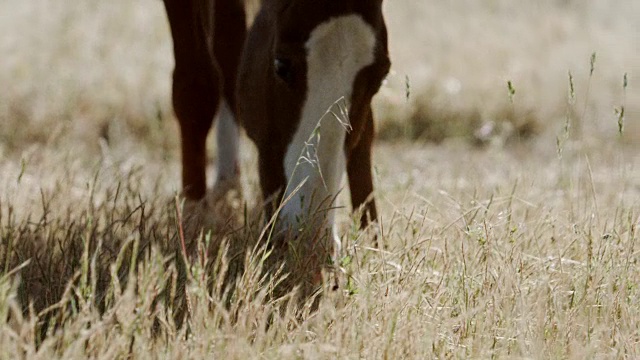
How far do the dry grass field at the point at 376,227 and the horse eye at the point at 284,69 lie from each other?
0.39 m

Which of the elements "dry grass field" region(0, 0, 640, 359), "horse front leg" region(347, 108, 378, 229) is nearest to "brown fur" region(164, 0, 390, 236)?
"horse front leg" region(347, 108, 378, 229)

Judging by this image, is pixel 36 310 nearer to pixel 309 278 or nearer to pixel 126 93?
pixel 309 278

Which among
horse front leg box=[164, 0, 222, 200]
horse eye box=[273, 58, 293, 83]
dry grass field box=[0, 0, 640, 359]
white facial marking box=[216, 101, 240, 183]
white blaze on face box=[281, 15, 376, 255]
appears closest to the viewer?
dry grass field box=[0, 0, 640, 359]

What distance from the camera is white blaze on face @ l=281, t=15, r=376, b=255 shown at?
2.71 m

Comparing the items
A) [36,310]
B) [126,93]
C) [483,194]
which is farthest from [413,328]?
[126,93]

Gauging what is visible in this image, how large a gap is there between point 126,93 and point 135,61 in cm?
68

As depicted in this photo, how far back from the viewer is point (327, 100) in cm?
275

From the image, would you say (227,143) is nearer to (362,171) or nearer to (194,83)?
(194,83)

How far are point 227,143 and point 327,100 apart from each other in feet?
6.24

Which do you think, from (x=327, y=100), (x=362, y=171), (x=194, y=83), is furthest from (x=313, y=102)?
(x=194, y=83)

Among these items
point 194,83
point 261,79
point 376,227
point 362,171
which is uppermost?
point 261,79

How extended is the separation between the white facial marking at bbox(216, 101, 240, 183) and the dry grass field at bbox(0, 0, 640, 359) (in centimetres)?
13

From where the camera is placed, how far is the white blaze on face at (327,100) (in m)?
2.71

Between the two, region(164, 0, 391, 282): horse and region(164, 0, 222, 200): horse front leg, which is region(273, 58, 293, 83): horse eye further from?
region(164, 0, 222, 200): horse front leg
